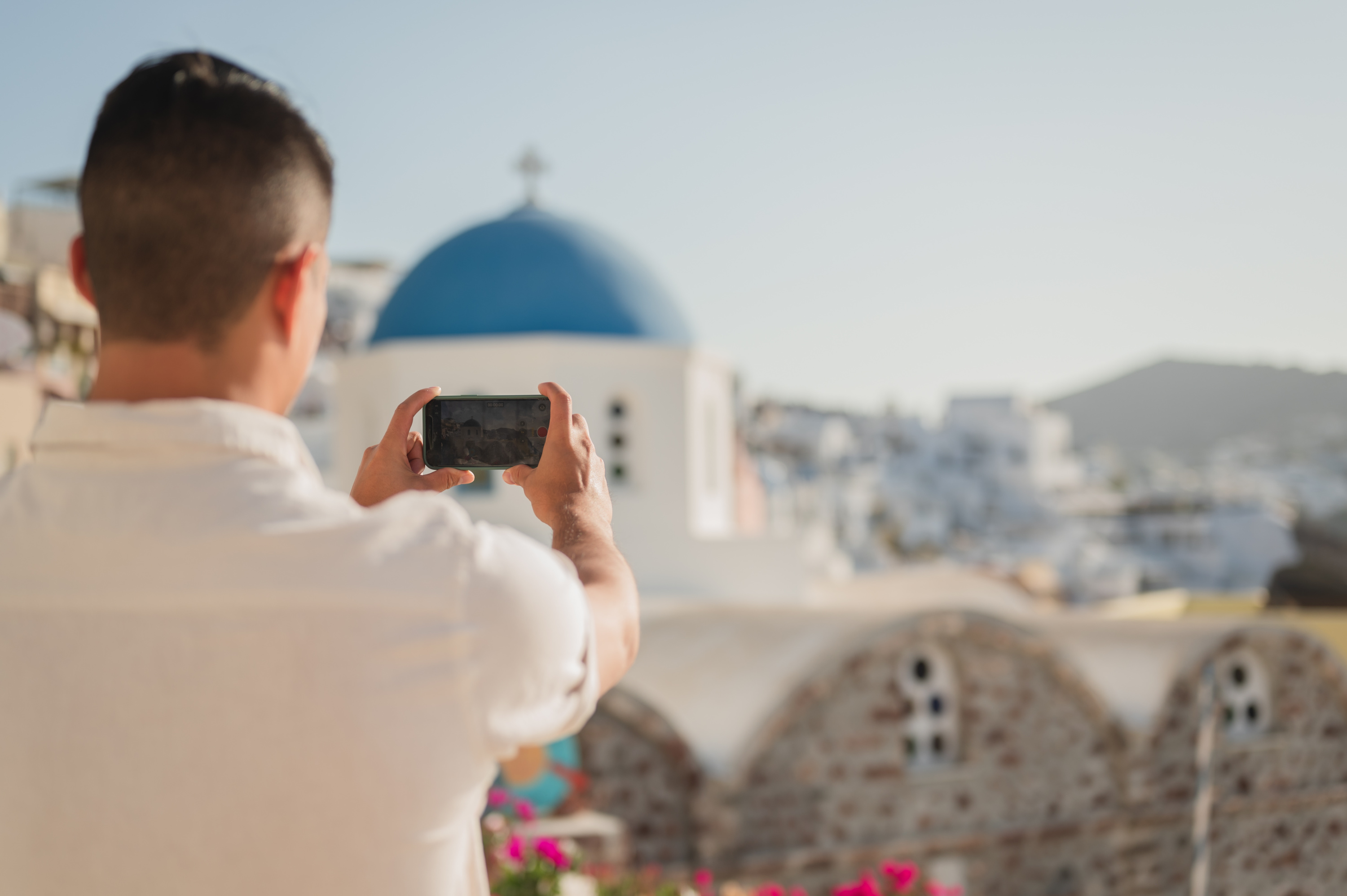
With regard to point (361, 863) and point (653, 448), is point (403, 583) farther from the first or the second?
point (653, 448)

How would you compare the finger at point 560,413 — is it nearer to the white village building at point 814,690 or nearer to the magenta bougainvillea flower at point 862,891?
the magenta bougainvillea flower at point 862,891

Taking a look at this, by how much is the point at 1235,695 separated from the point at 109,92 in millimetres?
11113

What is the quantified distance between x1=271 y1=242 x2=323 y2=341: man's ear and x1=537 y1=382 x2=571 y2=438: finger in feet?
1.05

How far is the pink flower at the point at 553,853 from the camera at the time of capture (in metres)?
4.70

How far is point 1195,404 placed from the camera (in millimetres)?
90375

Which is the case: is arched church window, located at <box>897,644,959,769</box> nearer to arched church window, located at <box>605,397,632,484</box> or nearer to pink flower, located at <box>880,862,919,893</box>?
arched church window, located at <box>605,397,632,484</box>

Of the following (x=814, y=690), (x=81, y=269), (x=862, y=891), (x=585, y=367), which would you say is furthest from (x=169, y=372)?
(x=585, y=367)

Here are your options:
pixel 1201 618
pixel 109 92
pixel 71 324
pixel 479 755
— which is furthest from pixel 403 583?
pixel 71 324

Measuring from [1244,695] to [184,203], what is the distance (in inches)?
440

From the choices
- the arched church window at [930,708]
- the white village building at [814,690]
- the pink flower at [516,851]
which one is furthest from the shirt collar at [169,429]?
the arched church window at [930,708]

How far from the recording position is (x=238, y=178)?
3.58 ft

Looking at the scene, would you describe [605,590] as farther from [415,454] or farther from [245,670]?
[415,454]

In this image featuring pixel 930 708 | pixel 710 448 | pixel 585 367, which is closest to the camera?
pixel 930 708

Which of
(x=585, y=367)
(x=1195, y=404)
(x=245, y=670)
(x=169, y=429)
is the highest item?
(x=1195, y=404)
